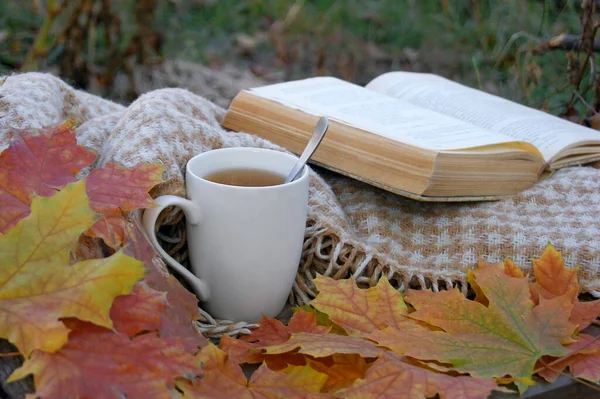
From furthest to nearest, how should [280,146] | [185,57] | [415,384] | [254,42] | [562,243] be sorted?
[254,42], [185,57], [280,146], [562,243], [415,384]

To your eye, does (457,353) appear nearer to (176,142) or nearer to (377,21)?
(176,142)

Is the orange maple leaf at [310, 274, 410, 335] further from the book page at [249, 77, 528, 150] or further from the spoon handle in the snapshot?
the book page at [249, 77, 528, 150]

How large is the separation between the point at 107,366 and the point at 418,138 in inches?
20.2

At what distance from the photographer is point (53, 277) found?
1.57 feet

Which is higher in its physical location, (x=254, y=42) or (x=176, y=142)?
(x=176, y=142)

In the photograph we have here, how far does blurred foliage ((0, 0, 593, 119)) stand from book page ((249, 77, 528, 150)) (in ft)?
3.13

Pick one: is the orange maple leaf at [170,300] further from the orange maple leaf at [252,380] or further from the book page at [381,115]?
the book page at [381,115]

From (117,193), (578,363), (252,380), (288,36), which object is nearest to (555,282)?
(578,363)

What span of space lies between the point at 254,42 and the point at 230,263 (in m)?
2.12

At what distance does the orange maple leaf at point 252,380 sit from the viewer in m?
0.53

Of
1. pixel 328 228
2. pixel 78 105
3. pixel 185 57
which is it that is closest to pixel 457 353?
pixel 328 228

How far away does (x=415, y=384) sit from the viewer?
0.52m

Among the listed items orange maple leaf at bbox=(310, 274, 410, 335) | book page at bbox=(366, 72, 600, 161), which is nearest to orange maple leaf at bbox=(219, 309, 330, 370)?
orange maple leaf at bbox=(310, 274, 410, 335)

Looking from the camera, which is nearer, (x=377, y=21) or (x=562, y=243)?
(x=562, y=243)
